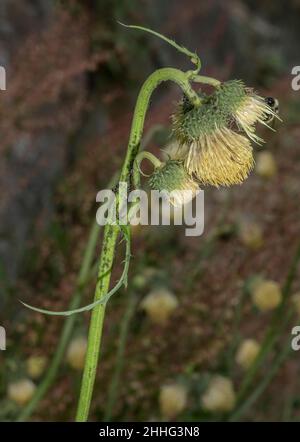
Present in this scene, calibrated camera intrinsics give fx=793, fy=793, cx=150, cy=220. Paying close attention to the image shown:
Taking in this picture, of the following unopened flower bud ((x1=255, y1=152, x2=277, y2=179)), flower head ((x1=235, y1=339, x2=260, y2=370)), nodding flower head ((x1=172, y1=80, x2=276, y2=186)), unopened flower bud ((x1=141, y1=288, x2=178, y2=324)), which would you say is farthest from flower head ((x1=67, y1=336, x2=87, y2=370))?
nodding flower head ((x1=172, y1=80, x2=276, y2=186))

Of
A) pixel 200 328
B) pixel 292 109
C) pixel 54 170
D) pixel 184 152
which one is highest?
pixel 292 109

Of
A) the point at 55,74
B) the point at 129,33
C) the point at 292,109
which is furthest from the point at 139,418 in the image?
the point at 292,109

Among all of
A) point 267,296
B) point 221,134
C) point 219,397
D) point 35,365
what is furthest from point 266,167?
point 221,134

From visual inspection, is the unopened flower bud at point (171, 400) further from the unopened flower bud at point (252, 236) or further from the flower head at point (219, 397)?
the unopened flower bud at point (252, 236)

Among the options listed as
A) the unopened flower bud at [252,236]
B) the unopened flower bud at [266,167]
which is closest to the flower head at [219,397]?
the unopened flower bud at [252,236]

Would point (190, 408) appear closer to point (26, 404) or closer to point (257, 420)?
point (257, 420)

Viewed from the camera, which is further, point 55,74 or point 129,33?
point 129,33

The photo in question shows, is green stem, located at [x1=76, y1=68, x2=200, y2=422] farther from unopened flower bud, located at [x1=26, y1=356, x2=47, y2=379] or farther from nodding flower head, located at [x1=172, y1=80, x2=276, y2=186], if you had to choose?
unopened flower bud, located at [x1=26, y1=356, x2=47, y2=379]
